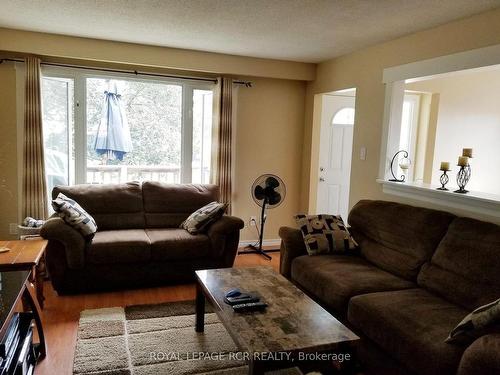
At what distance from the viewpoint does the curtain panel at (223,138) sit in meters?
4.61

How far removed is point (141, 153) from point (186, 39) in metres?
1.44

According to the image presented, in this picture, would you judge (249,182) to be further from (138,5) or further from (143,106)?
(138,5)

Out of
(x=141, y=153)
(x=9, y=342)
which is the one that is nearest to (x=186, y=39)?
(x=141, y=153)

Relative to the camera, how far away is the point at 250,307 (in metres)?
2.11

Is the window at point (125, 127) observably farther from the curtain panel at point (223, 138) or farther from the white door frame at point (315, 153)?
the white door frame at point (315, 153)

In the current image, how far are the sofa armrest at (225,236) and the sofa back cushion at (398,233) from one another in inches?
43.1

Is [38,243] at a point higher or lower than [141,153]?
lower

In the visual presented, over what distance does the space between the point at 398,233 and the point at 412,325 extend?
3.56 ft

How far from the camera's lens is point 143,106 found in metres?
4.56

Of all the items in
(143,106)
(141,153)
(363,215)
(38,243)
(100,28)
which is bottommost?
(38,243)

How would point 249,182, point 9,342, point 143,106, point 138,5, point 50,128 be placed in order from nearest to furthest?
point 9,342, point 138,5, point 50,128, point 143,106, point 249,182

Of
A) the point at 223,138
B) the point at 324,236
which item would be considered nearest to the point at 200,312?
the point at 324,236

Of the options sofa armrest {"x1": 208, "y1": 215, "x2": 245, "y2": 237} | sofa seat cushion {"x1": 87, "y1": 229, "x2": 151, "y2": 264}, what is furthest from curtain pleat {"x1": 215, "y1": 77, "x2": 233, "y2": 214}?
sofa seat cushion {"x1": 87, "y1": 229, "x2": 151, "y2": 264}

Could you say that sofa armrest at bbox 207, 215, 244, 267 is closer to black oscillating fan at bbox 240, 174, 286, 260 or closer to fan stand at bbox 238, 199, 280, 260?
black oscillating fan at bbox 240, 174, 286, 260
